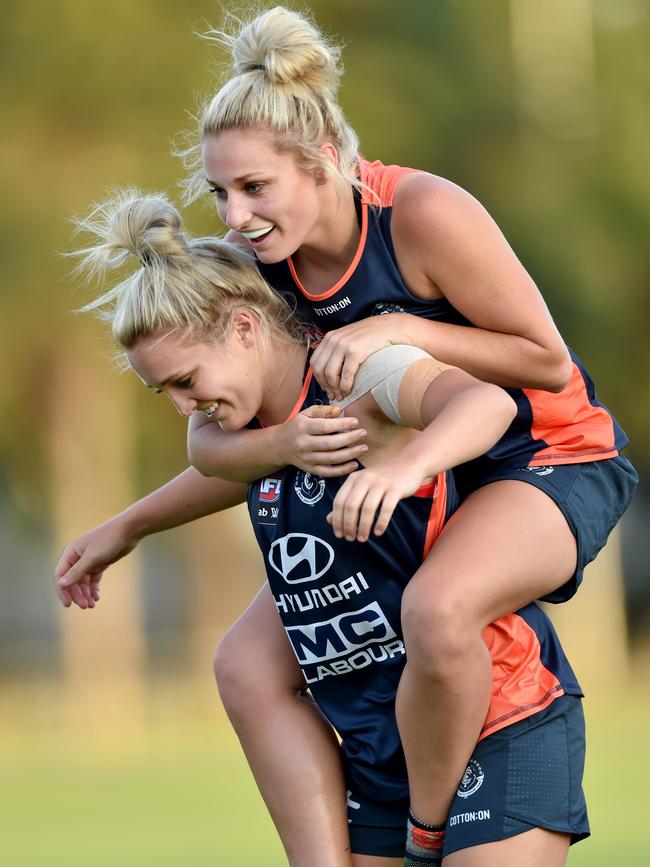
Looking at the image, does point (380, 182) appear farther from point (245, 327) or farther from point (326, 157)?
point (245, 327)

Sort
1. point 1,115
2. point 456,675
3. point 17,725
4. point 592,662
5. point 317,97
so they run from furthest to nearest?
point 592,662, point 1,115, point 17,725, point 317,97, point 456,675

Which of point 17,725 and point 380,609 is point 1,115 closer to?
point 17,725

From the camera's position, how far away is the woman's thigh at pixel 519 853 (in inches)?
142

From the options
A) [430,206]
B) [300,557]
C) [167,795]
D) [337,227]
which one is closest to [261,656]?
[300,557]

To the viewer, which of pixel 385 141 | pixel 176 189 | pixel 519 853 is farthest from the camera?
pixel 385 141

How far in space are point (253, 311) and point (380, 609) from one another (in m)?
0.83

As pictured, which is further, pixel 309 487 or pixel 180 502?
pixel 180 502

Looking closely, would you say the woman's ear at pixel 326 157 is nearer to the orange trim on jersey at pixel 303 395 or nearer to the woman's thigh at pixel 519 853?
the orange trim on jersey at pixel 303 395

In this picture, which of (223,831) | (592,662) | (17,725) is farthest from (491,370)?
(592,662)

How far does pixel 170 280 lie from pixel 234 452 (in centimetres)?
48

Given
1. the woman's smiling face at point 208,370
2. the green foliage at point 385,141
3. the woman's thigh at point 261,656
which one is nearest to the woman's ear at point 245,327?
the woman's smiling face at point 208,370

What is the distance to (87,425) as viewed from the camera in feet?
63.9

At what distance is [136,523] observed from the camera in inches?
176

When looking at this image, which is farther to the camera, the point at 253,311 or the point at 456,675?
the point at 253,311
